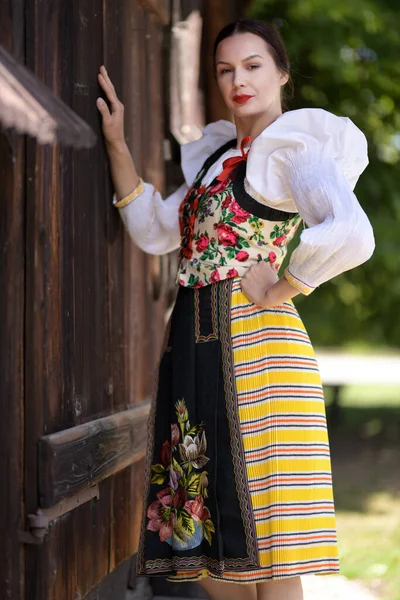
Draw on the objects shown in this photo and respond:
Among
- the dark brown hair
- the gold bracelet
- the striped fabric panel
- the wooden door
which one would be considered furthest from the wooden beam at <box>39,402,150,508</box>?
the dark brown hair

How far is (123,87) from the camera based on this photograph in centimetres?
308

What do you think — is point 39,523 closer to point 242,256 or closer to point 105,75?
point 242,256

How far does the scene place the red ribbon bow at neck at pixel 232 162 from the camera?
8.63 ft

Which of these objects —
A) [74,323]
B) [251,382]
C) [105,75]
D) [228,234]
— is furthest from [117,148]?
[251,382]

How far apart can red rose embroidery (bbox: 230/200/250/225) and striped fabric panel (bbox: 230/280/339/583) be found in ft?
0.60

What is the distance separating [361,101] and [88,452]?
535 cm

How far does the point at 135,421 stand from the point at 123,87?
3.79ft

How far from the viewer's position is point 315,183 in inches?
92.3

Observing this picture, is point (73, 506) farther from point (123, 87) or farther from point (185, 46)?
point (185, 46)

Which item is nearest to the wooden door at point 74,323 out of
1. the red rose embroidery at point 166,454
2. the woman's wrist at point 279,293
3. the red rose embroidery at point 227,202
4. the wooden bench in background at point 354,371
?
the red rose embroidery at point 166,454

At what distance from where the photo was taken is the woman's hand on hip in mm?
2521

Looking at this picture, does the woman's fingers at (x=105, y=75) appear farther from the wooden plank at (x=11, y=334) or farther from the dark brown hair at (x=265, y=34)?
the wooden plank at (x=11, y=334)

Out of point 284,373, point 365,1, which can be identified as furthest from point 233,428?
point 365,1

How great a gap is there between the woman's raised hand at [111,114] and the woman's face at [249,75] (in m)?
0.36
